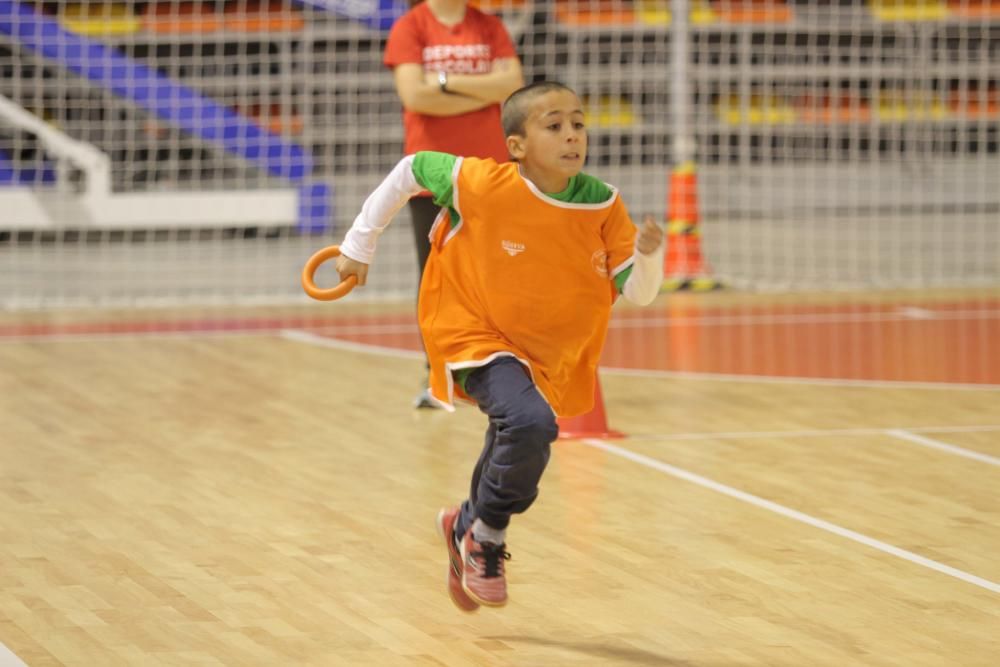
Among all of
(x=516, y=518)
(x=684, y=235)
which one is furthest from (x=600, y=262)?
(x=684, y=235)

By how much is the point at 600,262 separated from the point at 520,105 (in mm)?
370

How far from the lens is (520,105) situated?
373 cm

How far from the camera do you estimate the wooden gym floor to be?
3.53 m

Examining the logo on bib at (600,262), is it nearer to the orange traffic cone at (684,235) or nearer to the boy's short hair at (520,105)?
the boy's short hair at (520,105)

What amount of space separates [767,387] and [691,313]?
2.26m

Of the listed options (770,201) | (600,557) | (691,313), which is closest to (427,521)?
(600,557)

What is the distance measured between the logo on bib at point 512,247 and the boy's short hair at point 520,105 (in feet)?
0.77

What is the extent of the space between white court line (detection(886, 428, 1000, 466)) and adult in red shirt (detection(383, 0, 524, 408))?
1.62 m

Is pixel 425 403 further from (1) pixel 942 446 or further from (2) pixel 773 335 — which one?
(2) pixel 773 335

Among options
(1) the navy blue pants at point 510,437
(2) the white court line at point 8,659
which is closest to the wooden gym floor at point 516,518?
(2) the white court line at point 8,659

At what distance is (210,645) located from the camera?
3443mm

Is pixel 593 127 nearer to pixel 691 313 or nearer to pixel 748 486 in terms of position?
pixel 691 313

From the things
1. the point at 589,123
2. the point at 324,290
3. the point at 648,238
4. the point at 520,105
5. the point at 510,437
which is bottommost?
the point at 510,437

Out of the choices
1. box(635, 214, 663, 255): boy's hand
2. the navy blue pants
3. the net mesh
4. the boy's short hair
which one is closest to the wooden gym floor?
the navy blue pants
